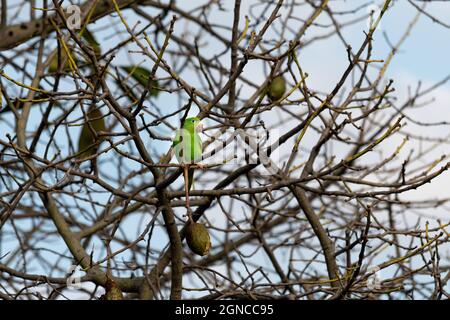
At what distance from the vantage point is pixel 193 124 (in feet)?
11.5

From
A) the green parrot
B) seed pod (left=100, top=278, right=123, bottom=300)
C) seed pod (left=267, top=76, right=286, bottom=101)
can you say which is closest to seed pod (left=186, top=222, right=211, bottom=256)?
the green parrot

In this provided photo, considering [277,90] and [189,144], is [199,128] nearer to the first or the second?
[189,144]

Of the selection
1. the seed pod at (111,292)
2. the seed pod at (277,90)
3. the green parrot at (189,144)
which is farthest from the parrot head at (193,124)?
the seed pod at (277,90)

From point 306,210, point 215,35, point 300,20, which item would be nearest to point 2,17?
point 215,35

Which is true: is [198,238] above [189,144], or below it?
below

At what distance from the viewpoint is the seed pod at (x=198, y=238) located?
10.9ft

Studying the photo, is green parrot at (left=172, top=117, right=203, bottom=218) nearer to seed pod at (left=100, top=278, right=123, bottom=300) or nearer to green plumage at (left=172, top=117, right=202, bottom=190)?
green plumage at (left=172, top=117, right=202, bottom=190)

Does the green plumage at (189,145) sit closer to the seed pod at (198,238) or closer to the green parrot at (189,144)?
the green parrot at (189,144)

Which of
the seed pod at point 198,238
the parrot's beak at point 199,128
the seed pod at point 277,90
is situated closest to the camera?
the seed pod at point 198,238

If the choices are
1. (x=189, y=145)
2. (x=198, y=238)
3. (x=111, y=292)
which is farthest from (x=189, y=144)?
(x=111, y=292)

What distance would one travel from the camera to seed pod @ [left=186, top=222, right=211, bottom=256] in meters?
3.32
